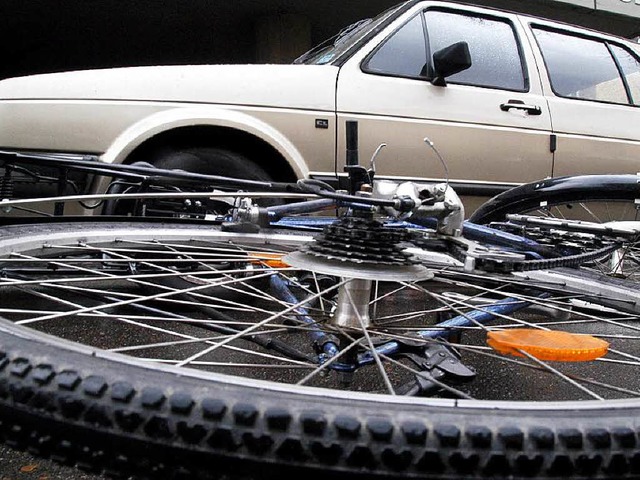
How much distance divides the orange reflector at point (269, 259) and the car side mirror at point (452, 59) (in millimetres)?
1680

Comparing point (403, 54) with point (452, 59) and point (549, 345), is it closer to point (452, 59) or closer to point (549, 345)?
point (452, 59)

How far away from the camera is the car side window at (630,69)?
3977mm

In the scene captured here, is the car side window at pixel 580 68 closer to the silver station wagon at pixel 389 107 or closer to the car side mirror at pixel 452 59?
the silver station wagon at pixel 389 107

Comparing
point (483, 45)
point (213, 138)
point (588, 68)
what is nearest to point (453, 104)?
point (483, 45)

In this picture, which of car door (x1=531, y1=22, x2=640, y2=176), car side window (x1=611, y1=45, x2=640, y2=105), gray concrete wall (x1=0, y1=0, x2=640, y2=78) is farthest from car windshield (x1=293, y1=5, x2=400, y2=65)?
gray concrete wall (x1=0, y1=0, x2=640, y2=78)

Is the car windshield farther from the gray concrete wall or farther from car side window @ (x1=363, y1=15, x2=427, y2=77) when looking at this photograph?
the gray concrete wall

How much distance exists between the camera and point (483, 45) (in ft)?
11.7

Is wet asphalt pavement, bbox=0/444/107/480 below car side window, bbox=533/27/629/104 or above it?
below

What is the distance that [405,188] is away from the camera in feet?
3.89

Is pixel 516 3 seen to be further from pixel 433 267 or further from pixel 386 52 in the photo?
pixel 433 267

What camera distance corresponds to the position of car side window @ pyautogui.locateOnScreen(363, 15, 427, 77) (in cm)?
317

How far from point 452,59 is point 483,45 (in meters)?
0.85

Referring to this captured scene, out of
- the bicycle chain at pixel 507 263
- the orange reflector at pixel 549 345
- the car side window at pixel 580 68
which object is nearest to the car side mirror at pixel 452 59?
the car side window at pixel 580 68

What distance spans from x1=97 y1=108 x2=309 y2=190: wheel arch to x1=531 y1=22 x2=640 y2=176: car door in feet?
5.77
